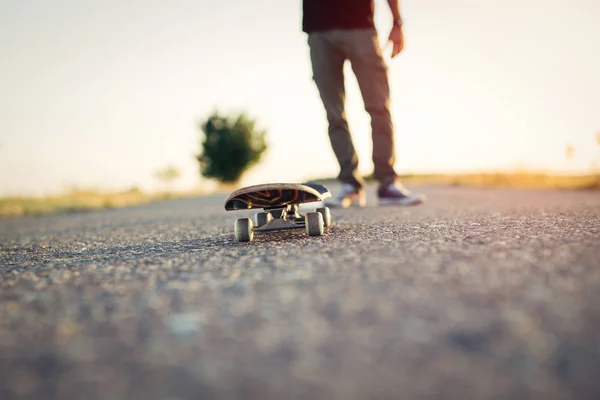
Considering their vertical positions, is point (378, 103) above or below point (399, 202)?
above

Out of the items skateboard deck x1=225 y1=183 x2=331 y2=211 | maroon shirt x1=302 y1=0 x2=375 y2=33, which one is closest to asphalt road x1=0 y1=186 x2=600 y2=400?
skateboard deck x1=225 y1=183 x2=331 y2=211

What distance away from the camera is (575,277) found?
1.48 meters

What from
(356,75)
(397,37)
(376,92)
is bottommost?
(376,92)

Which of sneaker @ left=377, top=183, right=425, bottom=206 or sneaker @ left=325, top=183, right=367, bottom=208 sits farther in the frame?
sneaker @ left=377, top=183, right=425, bottom=206

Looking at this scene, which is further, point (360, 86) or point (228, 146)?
point (228, 146)

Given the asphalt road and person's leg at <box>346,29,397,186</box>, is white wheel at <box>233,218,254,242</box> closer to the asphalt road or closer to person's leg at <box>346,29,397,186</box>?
the asphalt road

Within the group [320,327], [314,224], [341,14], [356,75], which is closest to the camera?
[320,327]

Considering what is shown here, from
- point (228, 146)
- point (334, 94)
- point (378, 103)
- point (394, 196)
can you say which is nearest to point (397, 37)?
point (378, 103)

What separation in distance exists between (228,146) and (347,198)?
30.8m

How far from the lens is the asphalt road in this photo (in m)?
0.93

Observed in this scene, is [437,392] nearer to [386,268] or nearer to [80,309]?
[386,268]

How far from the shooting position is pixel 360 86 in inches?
194

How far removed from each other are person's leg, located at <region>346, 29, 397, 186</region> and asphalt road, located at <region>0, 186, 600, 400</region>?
302cm

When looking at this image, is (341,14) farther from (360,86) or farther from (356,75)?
(360,86)
